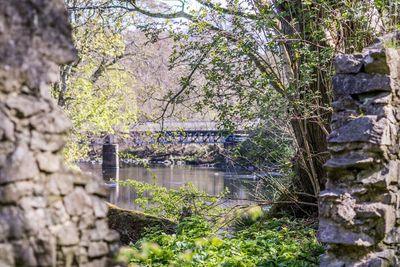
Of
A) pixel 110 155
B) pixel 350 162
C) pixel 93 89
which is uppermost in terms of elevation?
pixel 93 89

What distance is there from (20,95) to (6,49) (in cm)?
19

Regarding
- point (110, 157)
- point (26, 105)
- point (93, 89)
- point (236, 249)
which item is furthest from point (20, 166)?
point (110, 157)

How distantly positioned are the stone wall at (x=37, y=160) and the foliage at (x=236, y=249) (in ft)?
8.02

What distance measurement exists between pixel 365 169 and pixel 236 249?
2220 mm

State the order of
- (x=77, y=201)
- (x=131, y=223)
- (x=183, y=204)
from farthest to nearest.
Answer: (x=131, y=223) < (x=183, y=204) < (x=77, y=201)

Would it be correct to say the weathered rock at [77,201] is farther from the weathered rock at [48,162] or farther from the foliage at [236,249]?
the foliage at [236,249]

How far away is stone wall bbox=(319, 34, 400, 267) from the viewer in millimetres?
5074

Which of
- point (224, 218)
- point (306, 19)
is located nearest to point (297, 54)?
point (306, 19)

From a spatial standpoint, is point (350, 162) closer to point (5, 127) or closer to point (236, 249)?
point (236, 249)

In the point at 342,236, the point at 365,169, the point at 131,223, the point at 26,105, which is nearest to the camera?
A: the point at 26,105

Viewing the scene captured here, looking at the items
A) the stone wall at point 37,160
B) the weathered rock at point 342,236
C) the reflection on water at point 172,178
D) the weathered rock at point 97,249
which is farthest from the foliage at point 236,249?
the reflection on water at point 172,178

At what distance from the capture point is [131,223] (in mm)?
9727

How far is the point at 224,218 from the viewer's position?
9273 millimetres

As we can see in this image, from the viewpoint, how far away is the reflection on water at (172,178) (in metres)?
17.0
